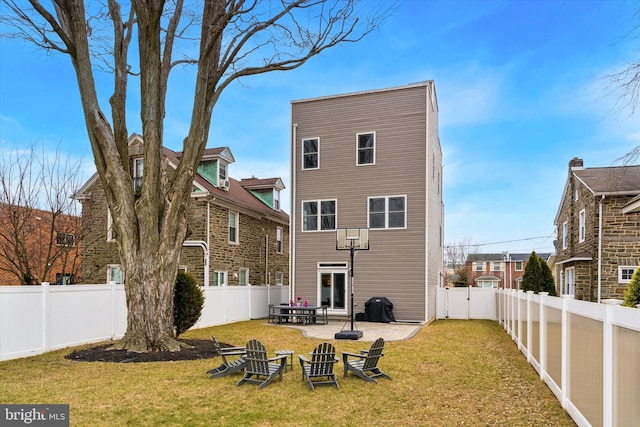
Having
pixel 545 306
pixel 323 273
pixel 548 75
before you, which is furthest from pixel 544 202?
pixel 545 306

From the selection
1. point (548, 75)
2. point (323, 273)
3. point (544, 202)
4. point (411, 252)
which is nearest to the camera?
point (548, 75)

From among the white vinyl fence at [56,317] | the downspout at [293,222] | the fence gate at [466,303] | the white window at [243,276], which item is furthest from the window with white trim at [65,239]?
the fence gate at [466,303]

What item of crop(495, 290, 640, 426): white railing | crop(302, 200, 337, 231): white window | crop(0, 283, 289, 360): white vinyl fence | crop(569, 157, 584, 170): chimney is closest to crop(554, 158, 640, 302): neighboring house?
crop(569, 157, 584, 170): chimney

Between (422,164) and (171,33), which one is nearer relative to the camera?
(171,33)

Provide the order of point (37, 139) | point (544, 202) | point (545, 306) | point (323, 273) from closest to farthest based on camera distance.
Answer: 1. point (545, 306)
2. point (37, 139)
3. point (323, 273)
4. point (544, 202)

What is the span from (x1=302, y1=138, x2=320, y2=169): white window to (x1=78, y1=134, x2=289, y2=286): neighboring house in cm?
398

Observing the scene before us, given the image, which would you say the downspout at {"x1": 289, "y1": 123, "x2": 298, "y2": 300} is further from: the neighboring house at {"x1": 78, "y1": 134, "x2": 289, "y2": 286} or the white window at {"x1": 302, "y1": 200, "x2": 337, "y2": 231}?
the neighboring house at {"x1": 78, "y1": 134, "x2": 289, "y2": 286}

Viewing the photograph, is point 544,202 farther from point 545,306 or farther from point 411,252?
point 545,306

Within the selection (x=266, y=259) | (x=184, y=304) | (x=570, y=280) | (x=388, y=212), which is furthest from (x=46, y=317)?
(x=570, y=280)

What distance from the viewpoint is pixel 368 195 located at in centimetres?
1827

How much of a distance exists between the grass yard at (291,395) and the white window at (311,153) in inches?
427

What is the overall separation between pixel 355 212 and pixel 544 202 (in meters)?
22.6

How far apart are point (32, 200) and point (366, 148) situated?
40.8 ft

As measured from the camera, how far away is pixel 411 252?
17.4 metres
